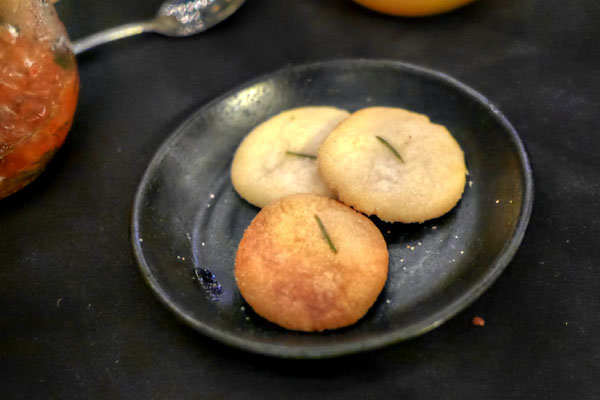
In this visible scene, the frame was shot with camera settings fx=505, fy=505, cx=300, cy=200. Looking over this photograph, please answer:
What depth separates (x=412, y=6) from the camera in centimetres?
135

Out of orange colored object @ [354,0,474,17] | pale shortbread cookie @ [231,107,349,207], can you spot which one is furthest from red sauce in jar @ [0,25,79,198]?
orange colored object @ [354,0,474,17]

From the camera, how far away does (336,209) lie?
94 centimetres

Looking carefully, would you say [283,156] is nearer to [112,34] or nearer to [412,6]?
[412,6]

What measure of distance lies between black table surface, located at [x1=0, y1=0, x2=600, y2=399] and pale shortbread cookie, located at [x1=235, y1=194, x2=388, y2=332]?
0.32 feet

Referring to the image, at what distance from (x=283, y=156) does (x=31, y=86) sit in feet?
1.64

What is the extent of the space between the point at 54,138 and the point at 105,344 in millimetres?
449

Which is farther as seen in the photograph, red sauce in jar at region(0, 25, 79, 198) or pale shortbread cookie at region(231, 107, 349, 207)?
pale shortbread cookie at region(231, 107, 349, 207)

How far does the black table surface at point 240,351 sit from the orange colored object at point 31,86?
179mm

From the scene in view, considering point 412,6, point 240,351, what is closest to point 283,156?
point 240,351

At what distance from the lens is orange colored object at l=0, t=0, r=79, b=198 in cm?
91

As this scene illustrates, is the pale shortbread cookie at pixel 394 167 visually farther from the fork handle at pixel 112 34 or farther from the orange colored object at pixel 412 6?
the fork handle at pixel 112 34

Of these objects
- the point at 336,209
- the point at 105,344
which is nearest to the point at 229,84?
the point at 336,209

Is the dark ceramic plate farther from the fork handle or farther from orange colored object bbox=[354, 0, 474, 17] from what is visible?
the fork handle

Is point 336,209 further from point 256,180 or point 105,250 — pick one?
point 105,250
